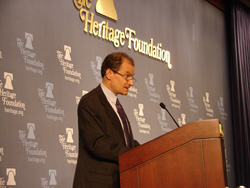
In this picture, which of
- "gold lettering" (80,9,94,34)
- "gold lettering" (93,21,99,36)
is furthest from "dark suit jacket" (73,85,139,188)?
"gold lettering" (93,21,99,36)

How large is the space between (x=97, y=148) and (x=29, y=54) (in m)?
2.08

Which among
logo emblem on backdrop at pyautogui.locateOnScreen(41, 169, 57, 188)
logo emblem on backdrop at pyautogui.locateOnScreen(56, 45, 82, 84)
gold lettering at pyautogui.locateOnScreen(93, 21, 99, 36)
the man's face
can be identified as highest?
gold lettering at pyautogui.locateOnScreen(93, 21, 99, 36)

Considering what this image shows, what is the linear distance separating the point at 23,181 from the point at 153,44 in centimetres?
315

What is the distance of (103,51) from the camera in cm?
522

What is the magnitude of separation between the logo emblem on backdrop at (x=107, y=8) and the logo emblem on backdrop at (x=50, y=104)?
54.7 inches

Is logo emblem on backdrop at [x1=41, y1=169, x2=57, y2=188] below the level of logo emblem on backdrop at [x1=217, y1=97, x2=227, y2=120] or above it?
below

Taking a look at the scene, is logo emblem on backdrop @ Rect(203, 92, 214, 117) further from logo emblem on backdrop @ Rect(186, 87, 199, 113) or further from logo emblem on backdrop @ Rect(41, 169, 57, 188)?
logo emblem on backdrop @ Rect(41, 169, 57, 188)

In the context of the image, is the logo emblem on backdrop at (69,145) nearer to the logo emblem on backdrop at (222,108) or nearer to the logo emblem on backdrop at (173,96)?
the logo emblem on backdrop at (173,96)

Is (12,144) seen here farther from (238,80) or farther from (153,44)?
(238,80)

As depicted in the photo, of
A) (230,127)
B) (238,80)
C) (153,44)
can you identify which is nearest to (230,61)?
Answer: (238,80)

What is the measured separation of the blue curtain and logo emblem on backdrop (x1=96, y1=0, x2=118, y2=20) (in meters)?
3.55

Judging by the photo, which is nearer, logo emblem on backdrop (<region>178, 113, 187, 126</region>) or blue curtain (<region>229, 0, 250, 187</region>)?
logo emblem on backdrop (<region>178, 113, 187, 126</region>)

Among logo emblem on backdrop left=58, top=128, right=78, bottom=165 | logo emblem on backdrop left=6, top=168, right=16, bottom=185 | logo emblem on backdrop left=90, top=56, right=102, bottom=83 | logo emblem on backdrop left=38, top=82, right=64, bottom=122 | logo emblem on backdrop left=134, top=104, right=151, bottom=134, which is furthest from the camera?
logo emblem on backdrop left=134, top=104, right=151, bottom=134

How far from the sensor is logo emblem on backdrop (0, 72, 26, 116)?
3848 mm
